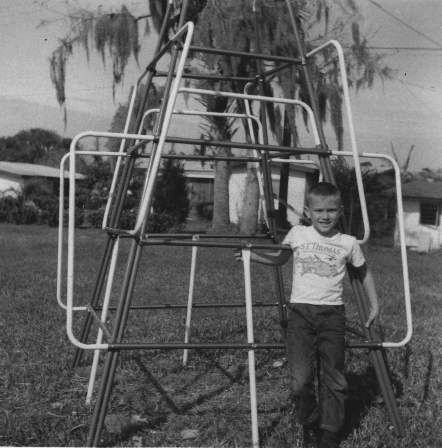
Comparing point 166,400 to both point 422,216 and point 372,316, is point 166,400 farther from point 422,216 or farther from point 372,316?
point 422,216

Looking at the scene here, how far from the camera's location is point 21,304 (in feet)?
21.0

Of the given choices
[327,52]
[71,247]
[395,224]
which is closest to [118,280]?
[71,247]

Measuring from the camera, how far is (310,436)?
3.18 m

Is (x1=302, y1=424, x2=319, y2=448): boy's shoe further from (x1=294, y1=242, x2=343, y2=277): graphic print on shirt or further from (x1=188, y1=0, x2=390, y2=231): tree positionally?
(x1=188, y1=0, x2=390, y2=231): tree

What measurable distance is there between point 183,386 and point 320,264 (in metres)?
1.48

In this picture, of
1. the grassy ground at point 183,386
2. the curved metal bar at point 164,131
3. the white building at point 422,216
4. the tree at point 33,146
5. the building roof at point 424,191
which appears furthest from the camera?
the tree at point 33,146

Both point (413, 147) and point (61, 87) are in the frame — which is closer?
point (61, 87)

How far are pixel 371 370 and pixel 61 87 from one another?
14.7 m

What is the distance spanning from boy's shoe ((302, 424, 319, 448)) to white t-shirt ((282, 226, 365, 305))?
0.68m

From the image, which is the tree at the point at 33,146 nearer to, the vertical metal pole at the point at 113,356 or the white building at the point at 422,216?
the white building at the point at 422,216

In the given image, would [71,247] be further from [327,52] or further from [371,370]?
[327,52]

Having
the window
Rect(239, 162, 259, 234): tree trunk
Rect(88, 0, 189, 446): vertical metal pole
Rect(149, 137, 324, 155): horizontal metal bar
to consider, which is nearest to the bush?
the window

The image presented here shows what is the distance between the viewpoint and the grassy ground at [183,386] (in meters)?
3.18

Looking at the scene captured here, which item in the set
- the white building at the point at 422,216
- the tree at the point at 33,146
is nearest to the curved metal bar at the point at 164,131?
the white building at the point at 422,216
